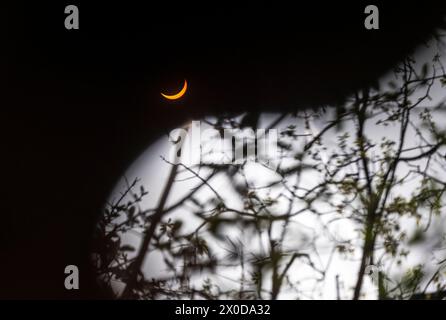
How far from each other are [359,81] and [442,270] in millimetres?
880

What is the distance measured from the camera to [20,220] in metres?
1.79

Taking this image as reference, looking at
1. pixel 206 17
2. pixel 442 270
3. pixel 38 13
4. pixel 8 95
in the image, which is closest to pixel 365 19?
pixel 206 17

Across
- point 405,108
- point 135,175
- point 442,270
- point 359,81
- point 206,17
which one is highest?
point 206,17

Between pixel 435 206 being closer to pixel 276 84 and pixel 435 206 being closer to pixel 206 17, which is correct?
pixel 276 84

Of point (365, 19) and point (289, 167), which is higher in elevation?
point (365, 19)

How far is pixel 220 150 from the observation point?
72.3 inches

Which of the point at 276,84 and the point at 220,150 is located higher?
the point at 276,84

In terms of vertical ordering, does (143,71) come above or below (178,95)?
above

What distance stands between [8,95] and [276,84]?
3.92 feet

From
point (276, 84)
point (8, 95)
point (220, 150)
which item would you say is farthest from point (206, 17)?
point (8, 95)

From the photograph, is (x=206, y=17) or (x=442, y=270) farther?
(x=206, y=17)

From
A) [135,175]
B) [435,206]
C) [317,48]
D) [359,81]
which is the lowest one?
[435,206]

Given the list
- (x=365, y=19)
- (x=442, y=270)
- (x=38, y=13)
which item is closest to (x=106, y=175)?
(x=38, y=13)

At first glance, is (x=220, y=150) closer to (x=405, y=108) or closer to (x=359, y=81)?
(x=359, y=81)
